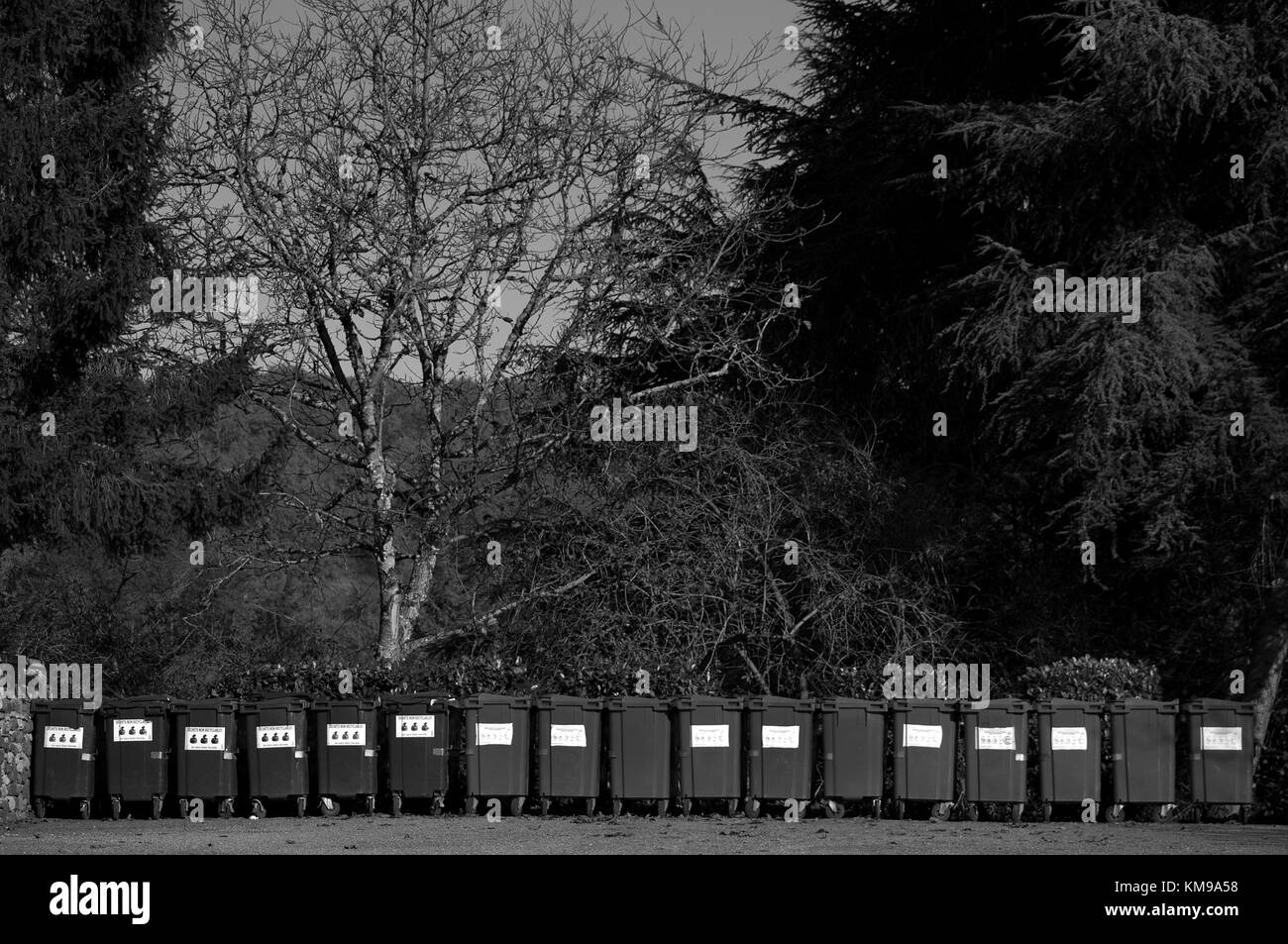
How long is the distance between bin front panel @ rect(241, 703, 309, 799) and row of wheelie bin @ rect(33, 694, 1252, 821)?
14mm

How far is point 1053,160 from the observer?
18.8 meters

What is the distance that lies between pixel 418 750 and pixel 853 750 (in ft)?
13.9

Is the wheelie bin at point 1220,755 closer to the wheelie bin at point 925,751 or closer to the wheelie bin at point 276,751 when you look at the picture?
the wheelie bin at point 925,751

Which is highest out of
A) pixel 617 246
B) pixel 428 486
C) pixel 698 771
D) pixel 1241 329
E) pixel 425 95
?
pixel 425 95

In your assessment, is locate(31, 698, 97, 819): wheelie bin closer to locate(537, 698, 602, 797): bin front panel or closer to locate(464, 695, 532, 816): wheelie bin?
locate(464, 695, 532, 816): wheelie bin

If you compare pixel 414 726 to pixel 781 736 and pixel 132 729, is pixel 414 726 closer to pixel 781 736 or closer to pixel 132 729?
pixel 132 729

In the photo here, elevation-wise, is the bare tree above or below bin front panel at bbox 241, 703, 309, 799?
above

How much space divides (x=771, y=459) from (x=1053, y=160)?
531 cm

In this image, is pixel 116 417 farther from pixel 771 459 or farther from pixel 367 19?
pixel 771 459

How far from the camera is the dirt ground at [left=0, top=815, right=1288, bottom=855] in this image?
11.8 meters

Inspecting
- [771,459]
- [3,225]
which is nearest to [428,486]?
[771,459]

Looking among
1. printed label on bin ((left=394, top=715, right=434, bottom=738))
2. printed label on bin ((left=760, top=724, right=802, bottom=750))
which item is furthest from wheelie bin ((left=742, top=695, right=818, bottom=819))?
printed label on bin ((left=394, top=715, right=434, bottom=738))

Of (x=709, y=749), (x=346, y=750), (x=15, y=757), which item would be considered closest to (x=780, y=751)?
(x=709, y=749)

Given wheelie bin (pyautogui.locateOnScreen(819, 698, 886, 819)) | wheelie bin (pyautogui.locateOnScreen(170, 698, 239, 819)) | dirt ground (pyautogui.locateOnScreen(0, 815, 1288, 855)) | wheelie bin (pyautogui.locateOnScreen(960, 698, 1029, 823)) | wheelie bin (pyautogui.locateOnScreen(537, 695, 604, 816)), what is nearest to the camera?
dirt ground (pyautogui.locateOnScreen(0, 815, 1288, 855))
